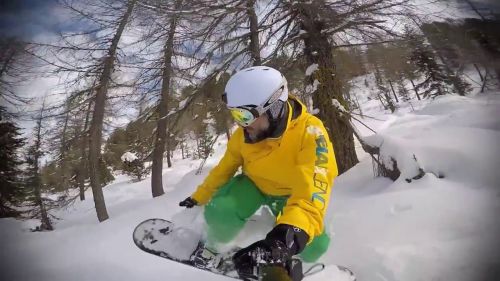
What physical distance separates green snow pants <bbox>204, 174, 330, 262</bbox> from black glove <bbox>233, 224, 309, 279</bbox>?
1.67 ft

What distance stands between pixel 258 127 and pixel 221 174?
552 millimetres

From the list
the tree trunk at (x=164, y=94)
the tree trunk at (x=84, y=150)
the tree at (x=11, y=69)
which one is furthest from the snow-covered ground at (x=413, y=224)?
the tree trunk at (x=84, y=150)

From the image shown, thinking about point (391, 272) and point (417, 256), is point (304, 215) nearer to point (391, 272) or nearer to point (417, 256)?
point (391, 272)

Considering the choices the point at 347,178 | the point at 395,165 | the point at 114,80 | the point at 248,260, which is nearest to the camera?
the point at 248,260

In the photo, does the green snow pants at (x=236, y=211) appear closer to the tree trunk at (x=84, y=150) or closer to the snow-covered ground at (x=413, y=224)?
the snow-covered ground at (x=413, y=224)

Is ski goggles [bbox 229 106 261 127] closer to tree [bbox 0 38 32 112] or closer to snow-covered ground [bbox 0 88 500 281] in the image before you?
snow-covered ground [bbox 0 88 500 281]

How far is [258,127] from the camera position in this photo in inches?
69.8

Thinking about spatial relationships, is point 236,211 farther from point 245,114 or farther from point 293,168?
point 245,114

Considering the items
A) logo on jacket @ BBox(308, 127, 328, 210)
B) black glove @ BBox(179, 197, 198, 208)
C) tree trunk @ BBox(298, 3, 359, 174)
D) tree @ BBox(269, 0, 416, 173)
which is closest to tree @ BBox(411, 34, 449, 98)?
tree @ BBox(269, 0, 416, 173)

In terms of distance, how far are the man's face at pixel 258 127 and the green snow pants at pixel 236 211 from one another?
38 centimetres

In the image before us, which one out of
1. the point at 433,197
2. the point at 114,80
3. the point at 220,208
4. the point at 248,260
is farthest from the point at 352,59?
the point at 114,80

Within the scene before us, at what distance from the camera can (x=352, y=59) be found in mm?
4703

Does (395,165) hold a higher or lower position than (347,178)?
higher

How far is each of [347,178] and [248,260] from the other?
299 centimetres
